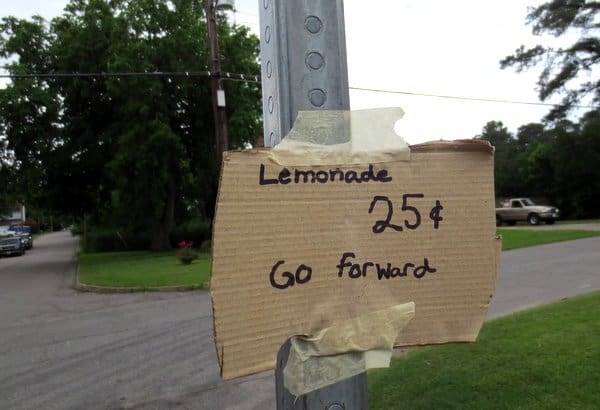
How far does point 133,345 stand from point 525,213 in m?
31.0

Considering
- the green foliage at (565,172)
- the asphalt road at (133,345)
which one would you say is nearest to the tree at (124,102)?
the asphalt road at (133,345)

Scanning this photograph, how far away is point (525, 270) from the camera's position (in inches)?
504

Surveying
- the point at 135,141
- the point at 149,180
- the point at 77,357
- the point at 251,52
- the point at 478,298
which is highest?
the point at 251,52

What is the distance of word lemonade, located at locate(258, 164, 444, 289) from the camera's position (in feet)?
3.40

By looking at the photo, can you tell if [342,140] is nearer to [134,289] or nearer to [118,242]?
[134,289]

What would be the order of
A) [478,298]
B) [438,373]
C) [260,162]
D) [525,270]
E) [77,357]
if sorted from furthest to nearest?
[525,270] → [77,357] → [438,373] → [478,298] → [260,162]

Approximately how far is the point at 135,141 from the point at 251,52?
25.0ft

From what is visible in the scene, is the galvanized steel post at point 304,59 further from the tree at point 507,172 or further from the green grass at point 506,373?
the tree at point 507,172

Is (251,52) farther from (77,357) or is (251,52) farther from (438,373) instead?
(438,373)

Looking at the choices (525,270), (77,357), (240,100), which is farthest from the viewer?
(240,100)

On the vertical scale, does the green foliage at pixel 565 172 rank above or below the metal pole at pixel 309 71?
above

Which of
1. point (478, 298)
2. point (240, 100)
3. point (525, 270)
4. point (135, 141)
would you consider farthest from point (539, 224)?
point (478, 298)

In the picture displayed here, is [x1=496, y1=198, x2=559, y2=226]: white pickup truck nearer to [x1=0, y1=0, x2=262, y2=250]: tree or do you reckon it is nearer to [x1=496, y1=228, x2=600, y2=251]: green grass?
[x1=496, y1=228, x2=600, y2=251]: green grass

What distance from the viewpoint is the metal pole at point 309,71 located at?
108 cm
